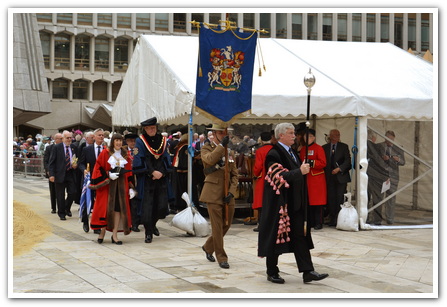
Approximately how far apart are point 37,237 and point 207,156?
388 centimetres

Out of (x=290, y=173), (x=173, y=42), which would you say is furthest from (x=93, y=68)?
(x=290, y=173)

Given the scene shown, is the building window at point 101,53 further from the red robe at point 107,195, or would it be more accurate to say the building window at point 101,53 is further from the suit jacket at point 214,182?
the suit jacket at point 214,182

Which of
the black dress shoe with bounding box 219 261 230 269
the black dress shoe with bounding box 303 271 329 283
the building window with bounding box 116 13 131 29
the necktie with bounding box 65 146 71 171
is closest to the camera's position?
the black dress shoe with bounding box 303 271 329 283

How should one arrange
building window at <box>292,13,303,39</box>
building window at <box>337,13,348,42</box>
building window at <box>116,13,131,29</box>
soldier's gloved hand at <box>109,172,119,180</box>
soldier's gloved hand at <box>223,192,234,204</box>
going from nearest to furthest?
soldier's gloved hand at <box>223,192,234,204</box> → soldier's gloved hand at <box>109,172,119,180</box> → building window at <box>116,13,131,29</box> → building window at <box>337,13,348,42</box> → building window at <box>292,13,303,39</box>

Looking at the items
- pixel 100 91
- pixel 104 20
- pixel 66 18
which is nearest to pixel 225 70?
pixel 66 18

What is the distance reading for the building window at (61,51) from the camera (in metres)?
48.2

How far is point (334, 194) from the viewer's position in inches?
497

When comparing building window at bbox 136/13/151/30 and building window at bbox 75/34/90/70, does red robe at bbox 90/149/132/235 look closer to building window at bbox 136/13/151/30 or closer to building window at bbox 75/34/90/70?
building window at bbox 136/13/151/30

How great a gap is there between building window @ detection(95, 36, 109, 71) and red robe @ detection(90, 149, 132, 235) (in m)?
41.0

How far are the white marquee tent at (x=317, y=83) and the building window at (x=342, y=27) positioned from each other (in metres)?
34.4

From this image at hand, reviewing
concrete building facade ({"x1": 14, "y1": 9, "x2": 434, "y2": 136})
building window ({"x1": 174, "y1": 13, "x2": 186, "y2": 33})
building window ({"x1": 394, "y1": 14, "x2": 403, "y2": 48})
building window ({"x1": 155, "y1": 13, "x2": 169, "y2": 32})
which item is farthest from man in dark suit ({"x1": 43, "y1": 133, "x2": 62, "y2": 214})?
building window ({"x1": 155, "y1": 13, "x2": 169, "y2": 32})

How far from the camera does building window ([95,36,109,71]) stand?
5017 cm

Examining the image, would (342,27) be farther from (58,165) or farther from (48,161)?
(58,165)

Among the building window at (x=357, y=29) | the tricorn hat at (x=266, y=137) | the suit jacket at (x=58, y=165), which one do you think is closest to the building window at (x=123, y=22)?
→ the building window at (x=357, y=29)
